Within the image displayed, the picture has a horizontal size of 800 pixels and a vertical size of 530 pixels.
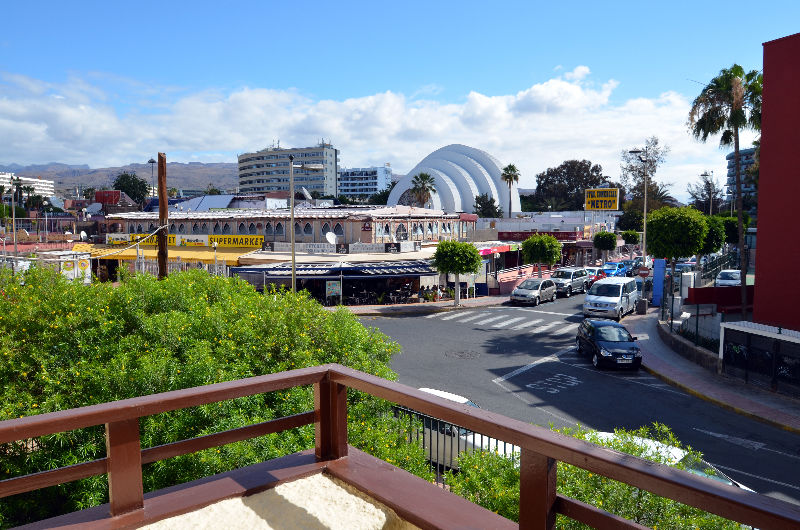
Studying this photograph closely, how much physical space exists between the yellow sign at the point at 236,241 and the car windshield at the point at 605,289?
73.6 ft

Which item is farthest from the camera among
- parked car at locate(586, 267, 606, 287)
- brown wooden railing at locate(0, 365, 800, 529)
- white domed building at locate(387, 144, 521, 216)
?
white domed building at locate(387, 144, 521, 216)

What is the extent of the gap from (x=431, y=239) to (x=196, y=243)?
58.9 ft

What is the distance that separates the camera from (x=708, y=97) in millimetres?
24422

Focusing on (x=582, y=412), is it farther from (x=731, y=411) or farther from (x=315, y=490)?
(x=315, y=490)

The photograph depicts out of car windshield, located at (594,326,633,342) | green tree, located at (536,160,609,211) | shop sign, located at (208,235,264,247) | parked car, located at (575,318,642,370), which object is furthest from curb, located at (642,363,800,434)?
green tree, located at (536,160,609,211)

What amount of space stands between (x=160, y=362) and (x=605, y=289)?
26227 millimetres

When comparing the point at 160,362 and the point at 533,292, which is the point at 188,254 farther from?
the point at 160,362

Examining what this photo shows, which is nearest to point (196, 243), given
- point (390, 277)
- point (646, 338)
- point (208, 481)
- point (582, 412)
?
point (390, 277)

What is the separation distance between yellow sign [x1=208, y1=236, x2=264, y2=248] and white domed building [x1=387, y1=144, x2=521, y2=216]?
43261 mm

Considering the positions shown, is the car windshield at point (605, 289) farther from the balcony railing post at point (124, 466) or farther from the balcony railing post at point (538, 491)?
the balcony railing post at point (124, 466)

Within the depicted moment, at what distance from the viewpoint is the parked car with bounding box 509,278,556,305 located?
3259 cm

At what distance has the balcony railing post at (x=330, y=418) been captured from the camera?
11.0 feet

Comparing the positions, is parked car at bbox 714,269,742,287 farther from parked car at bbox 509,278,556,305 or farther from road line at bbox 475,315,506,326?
road line at bbox 475,315,506,326

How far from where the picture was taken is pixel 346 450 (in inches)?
139
